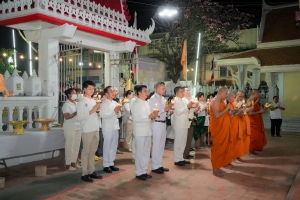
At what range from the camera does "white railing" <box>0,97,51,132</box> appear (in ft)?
19.6

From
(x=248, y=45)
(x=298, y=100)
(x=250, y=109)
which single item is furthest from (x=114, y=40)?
(x=248, y=45)

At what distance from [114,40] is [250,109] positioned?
505cm

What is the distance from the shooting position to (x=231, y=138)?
5809mm

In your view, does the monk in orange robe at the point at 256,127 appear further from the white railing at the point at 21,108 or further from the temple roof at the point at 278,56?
the temple roof at the point at 278,56

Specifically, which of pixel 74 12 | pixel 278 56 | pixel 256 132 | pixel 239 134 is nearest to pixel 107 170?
pixel 239 134

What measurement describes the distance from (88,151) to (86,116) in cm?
64

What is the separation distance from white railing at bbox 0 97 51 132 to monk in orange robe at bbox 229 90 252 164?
4.58m

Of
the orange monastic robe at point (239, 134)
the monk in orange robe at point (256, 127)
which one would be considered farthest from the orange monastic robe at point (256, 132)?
the orange monastic robe at point (239, 134)

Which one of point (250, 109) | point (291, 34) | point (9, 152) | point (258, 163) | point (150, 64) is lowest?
point (258, 163)

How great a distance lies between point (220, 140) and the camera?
5.59 metres

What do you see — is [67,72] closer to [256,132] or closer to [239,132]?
[239,132]

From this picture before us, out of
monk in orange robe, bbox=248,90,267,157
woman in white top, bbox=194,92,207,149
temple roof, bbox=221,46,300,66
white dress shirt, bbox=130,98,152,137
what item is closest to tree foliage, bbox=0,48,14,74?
woman in white top, bbox=194,92,207,149

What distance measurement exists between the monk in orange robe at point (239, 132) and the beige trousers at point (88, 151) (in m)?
3.14

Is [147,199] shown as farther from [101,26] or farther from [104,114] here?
[101,26]
